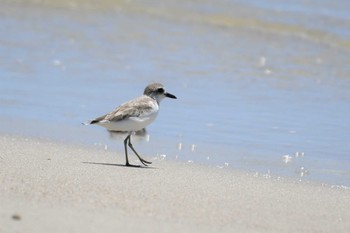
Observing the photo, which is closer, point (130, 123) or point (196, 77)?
point (130, 123)

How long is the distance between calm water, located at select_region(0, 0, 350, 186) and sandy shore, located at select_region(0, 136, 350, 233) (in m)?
0.71

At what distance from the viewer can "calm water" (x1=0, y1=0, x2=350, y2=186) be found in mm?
8952

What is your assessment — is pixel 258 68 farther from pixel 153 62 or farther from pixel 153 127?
pixel 153 127

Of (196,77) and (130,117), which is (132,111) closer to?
(130,117)

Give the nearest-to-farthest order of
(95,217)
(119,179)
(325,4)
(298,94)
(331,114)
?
(95,217) → (119,179) → (331,114) → (298,94) → (325,4)

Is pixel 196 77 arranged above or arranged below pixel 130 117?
above

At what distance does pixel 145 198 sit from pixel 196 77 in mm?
6158

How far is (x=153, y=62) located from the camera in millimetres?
13320

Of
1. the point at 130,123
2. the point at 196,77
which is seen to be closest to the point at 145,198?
the point at 130,123

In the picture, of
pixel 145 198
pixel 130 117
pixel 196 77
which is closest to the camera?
pixel 145 198

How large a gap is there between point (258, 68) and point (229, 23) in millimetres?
5092

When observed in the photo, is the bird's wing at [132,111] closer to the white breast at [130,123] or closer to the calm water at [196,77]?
the white breast at [130,123]

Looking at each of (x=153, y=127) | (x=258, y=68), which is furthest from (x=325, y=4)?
(x=153, y=127)

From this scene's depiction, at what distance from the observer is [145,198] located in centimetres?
639
